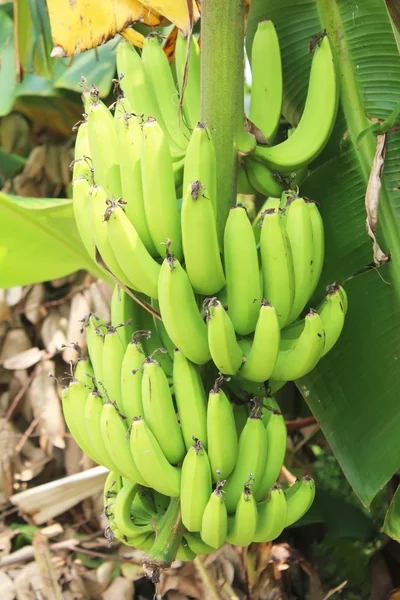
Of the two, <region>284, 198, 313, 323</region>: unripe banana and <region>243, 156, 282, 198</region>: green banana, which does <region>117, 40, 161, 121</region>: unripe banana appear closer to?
<region>243, 156, 282, 198</region>: green banana

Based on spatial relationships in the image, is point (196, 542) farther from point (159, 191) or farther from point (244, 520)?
point (159, 191)

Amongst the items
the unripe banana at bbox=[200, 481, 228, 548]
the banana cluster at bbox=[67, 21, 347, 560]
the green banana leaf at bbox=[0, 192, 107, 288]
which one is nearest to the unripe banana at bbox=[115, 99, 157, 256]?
the banana cluster at bbox=[67, 21, 347, 560]

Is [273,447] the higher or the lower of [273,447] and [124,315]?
the lower

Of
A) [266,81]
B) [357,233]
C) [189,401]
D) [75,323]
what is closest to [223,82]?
[266,81]

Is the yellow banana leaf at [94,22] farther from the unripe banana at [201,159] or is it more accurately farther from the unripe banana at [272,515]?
the unripe banana at [272,515]

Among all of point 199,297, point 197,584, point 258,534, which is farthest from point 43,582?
point 199,297

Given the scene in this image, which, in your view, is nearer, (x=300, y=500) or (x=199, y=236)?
(x=199, y=236)

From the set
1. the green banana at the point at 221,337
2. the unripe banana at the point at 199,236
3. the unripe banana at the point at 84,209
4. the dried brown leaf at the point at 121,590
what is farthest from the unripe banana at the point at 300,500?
the dried brown leaf at the point at 121,590

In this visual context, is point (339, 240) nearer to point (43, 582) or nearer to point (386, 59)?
point (386, 59)
